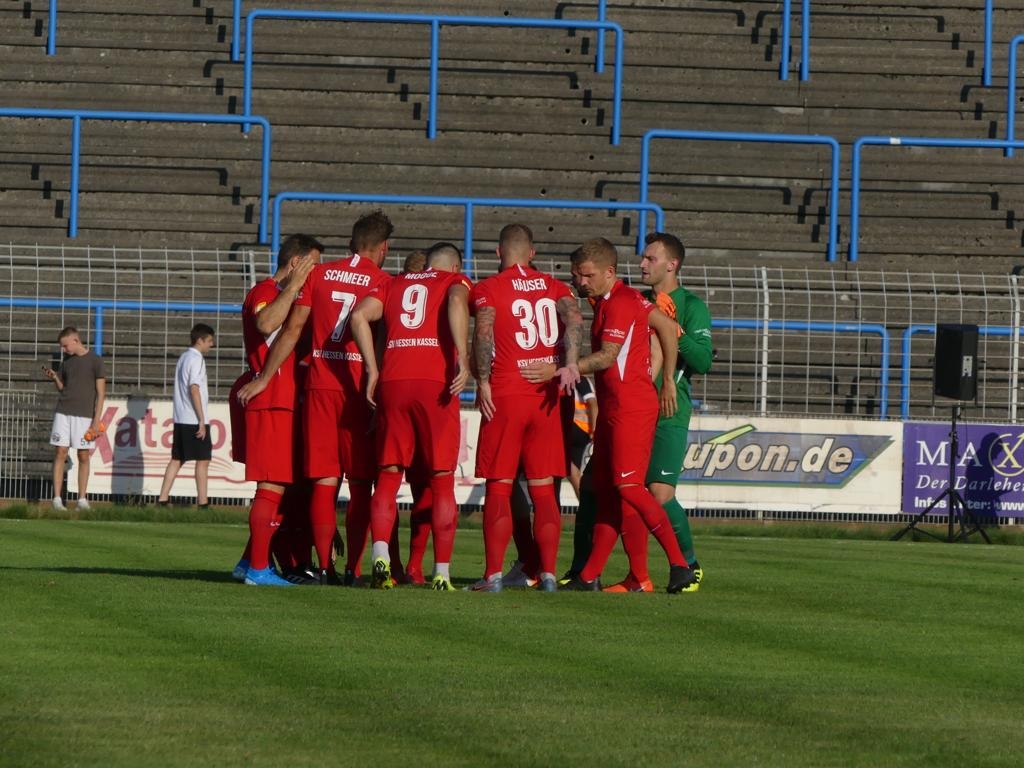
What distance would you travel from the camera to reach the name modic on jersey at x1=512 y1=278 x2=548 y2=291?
1056cm

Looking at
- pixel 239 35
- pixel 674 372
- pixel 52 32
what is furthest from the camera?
pixel 239 35

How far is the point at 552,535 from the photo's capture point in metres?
10.6

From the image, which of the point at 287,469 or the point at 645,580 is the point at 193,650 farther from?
the point at 645,580

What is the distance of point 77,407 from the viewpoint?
1998cm

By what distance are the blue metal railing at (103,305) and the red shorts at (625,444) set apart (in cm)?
1085

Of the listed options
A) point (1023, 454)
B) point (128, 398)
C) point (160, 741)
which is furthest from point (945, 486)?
point (160, 741)

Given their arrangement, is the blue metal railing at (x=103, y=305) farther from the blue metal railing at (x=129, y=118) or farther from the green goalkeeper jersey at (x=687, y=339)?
the green goalkeeper jersey at (x=687, y=339)

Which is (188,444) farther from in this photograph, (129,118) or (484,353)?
(484,353)

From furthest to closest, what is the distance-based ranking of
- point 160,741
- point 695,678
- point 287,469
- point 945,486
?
point 945,486 → point 287,469 → point 695,678 → point 160,741

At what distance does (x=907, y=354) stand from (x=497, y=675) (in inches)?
581

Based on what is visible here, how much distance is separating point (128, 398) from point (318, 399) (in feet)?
34.3

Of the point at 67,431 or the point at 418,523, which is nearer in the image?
the point at 418,523

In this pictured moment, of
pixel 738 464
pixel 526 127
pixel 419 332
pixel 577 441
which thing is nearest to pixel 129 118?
pixel 526 127

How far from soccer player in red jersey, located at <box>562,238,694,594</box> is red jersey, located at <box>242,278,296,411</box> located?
157 cm
